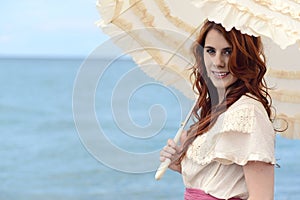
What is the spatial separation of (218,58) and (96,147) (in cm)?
58

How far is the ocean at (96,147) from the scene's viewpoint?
265cm

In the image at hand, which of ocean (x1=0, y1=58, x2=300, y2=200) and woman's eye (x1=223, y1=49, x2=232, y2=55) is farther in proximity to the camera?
ocean (x1=0, y1=58, x2=300, y2=200)

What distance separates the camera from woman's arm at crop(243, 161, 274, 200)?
→ 224 centimetres

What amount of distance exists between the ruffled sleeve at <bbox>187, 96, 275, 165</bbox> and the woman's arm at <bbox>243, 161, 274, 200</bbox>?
24 millimetres

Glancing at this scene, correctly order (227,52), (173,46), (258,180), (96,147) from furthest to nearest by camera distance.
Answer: (173,46)
(96,147)
(227,52)
(258,180)

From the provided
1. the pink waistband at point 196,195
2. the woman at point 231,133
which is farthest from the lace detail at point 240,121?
the pink waistband at point 196,195

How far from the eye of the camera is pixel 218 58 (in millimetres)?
2406

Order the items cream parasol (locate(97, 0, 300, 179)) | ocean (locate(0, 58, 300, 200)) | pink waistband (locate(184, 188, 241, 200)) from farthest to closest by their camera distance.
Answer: cream parasol (locate(97, 0, 300, 179)) → ocean (locate(0, 58, 300, 200)) → pink waistband (locate(184, 188, 241, 200))

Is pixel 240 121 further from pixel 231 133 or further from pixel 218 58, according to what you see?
pixel 218 58

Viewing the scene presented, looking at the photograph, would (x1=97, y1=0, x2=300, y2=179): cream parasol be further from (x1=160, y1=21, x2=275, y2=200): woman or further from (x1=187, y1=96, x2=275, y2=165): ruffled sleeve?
(x1=187, y1=96, x2=275, y2=165): ruffled sleeve

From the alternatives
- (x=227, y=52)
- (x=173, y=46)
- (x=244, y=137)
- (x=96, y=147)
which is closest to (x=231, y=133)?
(x=244, y=137)

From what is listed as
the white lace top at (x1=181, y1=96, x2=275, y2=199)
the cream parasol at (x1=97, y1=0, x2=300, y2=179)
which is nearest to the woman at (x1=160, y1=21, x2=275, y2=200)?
the white lace top at (x1=181, y1=96, x2=275, y2=199)

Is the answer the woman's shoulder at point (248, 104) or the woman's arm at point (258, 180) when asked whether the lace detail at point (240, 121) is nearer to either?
the woman's shoulder at point (248, 104)

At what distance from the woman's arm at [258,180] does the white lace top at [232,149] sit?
0.08ft
